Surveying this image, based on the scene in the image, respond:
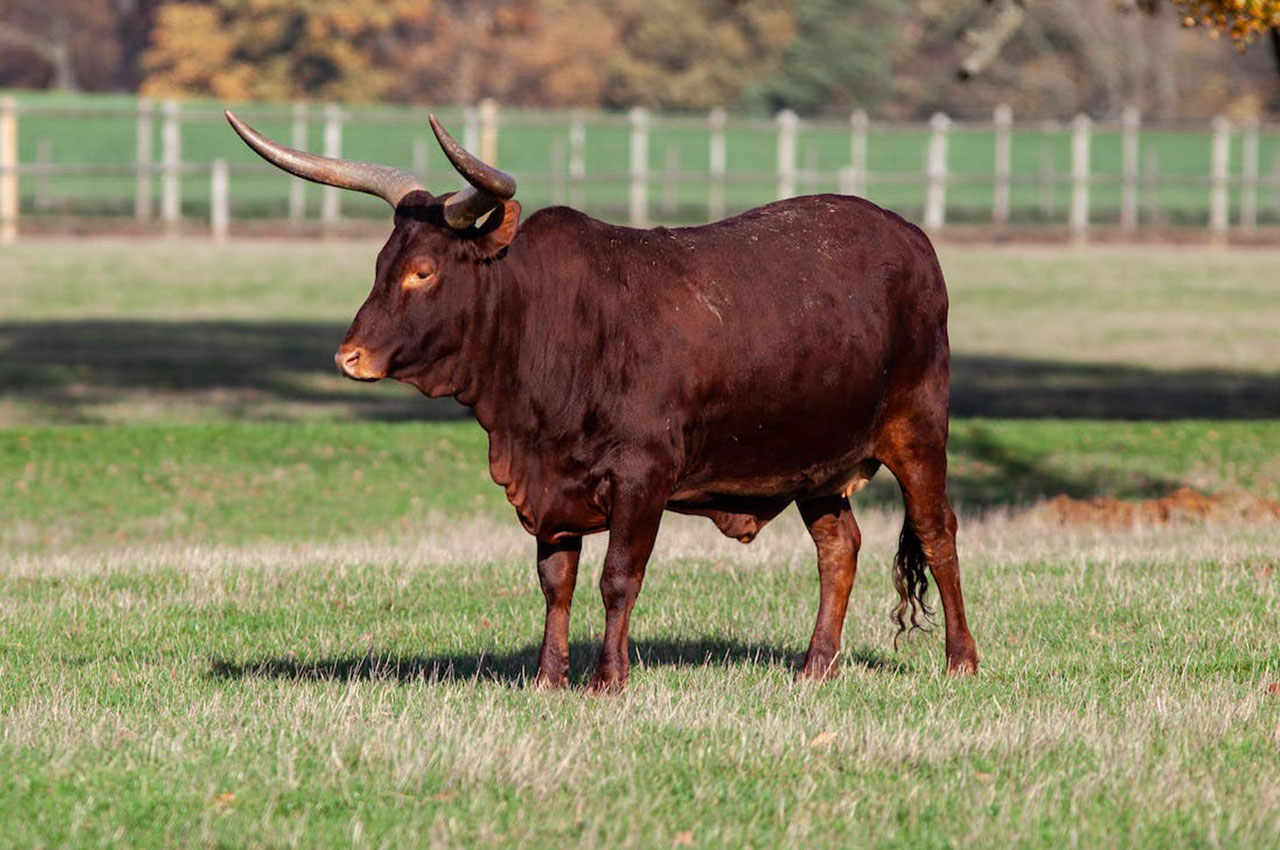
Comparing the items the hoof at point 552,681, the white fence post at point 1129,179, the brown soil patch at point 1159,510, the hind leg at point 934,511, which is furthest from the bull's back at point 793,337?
the white fence post at point 1129,179

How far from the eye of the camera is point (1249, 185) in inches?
2215

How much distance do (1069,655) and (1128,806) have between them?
293cm

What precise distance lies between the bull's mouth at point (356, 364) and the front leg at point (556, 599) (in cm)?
104

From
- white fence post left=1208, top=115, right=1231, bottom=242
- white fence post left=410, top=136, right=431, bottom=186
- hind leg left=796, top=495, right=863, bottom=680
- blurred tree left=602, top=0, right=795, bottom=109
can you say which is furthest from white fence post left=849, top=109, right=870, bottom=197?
hind leg left=796, top=495, right=863, bottom=680

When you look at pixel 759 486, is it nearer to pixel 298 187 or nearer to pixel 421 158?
pixel 421 158

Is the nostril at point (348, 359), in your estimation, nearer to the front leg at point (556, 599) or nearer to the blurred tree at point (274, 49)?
the front leg at point (556, 599)

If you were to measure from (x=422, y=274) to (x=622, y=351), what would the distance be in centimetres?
78

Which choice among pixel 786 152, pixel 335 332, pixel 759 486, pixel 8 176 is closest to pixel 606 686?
pixel 759 486

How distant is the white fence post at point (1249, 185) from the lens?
185 feet

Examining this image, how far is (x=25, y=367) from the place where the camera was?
26.1m

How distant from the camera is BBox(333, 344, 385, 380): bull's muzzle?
24.8 ft

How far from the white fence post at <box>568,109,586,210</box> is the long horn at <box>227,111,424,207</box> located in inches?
1689

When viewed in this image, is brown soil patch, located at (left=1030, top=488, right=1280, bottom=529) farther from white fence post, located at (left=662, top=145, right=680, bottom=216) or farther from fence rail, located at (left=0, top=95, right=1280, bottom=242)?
white fence post, located at (left=662, top=145, right=680, bottom=216)

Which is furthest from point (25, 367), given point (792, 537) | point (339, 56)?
point (339, 56)
